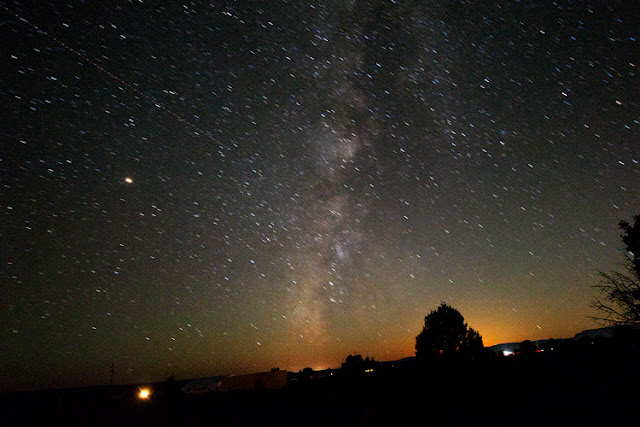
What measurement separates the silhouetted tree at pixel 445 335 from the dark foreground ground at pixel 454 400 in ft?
88.3

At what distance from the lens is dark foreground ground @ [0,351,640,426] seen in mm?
8602

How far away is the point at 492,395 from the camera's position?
1059cm

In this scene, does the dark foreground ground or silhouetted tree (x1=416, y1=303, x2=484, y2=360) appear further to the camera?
silhouetted tree (x1=416, y1=303, x2=484, y2=360)

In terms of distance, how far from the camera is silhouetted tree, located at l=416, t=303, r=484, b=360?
1549 inches

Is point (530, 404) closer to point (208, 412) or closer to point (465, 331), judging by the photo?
point (208, 412)

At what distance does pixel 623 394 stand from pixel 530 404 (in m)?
2.02

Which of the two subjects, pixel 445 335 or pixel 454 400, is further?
pixel 445 335

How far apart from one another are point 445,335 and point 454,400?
104 feet

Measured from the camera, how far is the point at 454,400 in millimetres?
10875

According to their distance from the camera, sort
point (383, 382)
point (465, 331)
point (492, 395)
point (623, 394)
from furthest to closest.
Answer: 1. point (465, 331)
2. point (383, 382)
3. point (492, 395)
4. point (623, 394)

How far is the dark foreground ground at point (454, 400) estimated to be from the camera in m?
8.60

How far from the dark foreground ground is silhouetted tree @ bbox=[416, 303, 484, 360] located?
26908 millimetres

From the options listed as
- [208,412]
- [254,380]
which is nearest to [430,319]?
[254,380]

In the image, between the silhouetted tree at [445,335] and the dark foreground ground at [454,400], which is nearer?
the dark foreground ground at [454,400]
